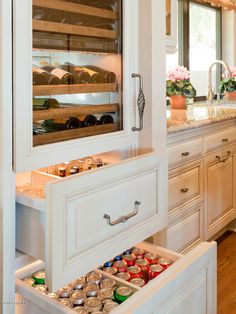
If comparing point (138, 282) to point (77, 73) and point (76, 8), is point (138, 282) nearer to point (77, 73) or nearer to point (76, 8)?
point (77, 73)

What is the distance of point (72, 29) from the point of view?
1356 mm

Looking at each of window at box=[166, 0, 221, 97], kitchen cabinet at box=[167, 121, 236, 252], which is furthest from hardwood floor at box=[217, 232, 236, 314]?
window at box=[166, 0, 221, 97]

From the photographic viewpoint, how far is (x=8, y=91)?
1069mm

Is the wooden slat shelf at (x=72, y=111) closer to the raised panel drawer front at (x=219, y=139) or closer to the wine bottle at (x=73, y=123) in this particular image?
the wine bottle at (x=73, y=123)

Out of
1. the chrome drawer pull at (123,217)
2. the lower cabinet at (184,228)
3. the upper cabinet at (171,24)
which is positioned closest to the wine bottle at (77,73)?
the chrome drawer pull at (123,217)

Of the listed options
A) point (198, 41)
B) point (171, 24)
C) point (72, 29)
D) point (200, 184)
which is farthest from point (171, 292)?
point (198, 41)

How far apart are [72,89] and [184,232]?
1.13 meters

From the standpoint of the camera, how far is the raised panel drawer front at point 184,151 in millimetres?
2020

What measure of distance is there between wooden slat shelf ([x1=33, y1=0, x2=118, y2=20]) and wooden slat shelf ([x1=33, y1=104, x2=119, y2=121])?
1.03 ft

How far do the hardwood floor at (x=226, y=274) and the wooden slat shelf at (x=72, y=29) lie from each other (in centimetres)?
136

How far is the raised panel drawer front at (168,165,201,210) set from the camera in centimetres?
206

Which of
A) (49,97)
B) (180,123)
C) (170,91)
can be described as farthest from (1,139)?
(170,91)

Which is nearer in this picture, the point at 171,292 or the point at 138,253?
the point at 171,292

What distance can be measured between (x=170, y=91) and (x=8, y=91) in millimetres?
2057
